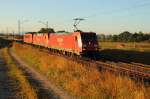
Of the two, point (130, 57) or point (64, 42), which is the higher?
point (64, 42)

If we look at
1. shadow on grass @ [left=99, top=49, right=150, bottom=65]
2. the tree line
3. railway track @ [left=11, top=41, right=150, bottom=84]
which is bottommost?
shadow on grass @ [left=99, top=49, right=150, bottom=65]

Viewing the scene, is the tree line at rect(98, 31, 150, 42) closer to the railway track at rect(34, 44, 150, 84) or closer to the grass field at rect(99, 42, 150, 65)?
the grass field at rect(99, 42, 150, 65)

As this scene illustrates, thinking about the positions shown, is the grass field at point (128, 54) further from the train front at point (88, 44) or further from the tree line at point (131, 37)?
the tree line at point (131, 37)

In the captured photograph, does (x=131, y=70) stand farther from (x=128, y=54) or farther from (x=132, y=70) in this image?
(x=128, y=54)

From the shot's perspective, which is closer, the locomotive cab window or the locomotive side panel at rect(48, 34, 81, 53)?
the locomotive cab window

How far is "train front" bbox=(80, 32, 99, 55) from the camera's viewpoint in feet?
114

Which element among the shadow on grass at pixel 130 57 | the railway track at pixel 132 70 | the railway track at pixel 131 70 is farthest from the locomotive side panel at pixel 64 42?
the railway track at pixel 132 70

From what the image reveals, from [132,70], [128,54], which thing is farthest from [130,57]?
[132,70]

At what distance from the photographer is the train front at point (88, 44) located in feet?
114

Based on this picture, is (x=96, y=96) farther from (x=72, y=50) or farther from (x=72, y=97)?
(x=72, y=50)

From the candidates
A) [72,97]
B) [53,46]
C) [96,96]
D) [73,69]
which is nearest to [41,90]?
[72,97]

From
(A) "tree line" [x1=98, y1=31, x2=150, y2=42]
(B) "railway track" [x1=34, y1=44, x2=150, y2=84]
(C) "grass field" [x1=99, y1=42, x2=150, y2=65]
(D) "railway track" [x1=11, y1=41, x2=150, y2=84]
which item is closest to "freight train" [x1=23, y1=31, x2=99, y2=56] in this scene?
(C) "grass field" [x1=99, y1=42, x2=150, y2=65]

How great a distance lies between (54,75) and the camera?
66.4 feet

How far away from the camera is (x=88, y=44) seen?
1382 inches
